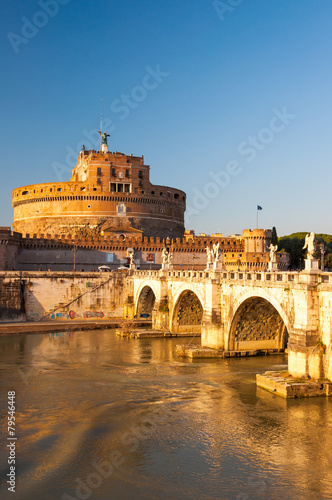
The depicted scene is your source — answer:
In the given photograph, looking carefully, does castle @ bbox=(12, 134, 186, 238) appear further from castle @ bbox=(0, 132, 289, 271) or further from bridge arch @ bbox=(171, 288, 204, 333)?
bridge arch @ bbox=(171, 288, 204, 333)

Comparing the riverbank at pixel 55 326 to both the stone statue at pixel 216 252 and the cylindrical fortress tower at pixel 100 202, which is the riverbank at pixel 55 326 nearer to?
the stone statue at pixel 216 252

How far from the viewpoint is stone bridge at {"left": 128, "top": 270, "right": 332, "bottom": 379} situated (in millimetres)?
21953

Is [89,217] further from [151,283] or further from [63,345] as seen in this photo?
[63,345]

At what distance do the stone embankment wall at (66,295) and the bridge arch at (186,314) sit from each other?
11694 millimetres

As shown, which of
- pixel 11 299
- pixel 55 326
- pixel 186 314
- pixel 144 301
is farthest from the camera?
pixel 144 301

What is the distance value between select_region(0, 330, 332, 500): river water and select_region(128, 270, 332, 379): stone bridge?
Answer: 2.02 meters

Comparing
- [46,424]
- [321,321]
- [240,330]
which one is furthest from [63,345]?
[321,321]

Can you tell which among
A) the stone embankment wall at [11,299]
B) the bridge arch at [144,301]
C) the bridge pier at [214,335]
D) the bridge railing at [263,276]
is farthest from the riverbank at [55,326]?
the bridge pier at [214,335]

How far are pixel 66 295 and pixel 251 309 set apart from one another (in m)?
25.9

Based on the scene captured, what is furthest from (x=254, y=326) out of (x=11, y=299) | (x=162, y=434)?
(x=11, y=299)

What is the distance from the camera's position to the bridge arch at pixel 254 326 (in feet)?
98.5

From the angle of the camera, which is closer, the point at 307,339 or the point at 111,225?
the point at 307,339

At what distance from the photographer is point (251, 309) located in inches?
1193

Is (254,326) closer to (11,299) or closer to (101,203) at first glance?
(11,299)
